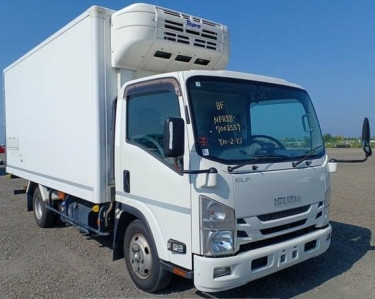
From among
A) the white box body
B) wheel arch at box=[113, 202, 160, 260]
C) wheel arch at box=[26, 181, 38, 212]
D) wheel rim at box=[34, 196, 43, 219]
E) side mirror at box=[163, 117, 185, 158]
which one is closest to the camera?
side mirror at box=[163, 117, 185, 158]

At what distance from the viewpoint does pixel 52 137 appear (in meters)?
6.04

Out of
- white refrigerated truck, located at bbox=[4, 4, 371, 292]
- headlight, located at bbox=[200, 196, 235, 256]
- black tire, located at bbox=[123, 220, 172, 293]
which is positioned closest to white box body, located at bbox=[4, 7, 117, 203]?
white refrigerated truck, located at bbox=[4, 4, 371, 292]

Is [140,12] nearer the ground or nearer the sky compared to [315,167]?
nearer the sky

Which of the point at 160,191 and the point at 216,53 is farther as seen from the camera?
the point at 216,53

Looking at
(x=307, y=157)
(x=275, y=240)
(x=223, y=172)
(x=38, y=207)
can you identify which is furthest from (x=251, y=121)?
(x=38, y=207)

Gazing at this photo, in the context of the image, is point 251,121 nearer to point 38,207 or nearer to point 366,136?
point 366,136

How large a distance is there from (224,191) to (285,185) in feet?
2.71

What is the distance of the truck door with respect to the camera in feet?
11.8

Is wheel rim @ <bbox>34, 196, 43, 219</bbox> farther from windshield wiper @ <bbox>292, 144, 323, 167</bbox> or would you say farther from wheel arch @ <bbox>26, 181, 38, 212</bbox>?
windshield wiper @ <bbox>292, 144, 323, 167</bbox>

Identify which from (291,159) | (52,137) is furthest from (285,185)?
(52,137)

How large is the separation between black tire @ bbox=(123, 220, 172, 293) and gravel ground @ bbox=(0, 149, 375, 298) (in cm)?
14

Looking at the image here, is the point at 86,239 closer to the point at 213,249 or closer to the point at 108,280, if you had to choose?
the point at 108,280

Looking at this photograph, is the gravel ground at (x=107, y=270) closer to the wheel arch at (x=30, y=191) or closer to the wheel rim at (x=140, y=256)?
the wheel rim at (x=140, y=256)

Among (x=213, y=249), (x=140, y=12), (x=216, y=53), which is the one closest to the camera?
(x=213, y=249)
